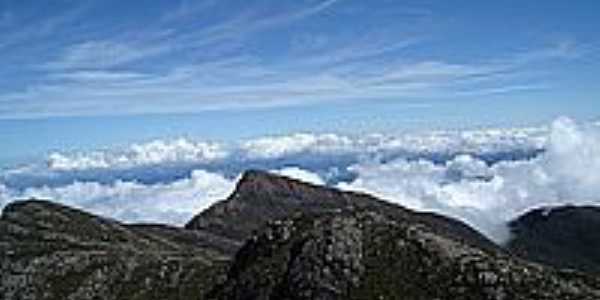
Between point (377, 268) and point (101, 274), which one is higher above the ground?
point (377, 268)

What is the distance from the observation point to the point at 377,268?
313 feet

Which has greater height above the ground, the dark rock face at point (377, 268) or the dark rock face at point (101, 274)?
the dark rock face at point (377, 268)

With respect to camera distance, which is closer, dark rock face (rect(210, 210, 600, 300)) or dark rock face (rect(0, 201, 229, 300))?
dark rock face (rect(210, 210, 600, 300))

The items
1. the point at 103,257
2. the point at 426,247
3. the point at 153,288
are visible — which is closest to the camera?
the point at 426,247

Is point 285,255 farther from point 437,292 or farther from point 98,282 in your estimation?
point 98,282

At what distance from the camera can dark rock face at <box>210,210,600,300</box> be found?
9088 cm

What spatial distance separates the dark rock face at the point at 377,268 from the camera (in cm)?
9088

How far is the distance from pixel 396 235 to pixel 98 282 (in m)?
63.1

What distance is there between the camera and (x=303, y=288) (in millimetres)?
93812

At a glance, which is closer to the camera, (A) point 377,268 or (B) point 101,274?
(A) point 377,268

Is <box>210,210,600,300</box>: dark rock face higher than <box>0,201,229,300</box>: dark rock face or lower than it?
higher

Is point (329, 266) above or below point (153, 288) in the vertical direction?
above

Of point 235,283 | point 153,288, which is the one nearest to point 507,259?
point 235,283

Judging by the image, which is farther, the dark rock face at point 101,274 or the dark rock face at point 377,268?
the dark rock face at point 101,274
